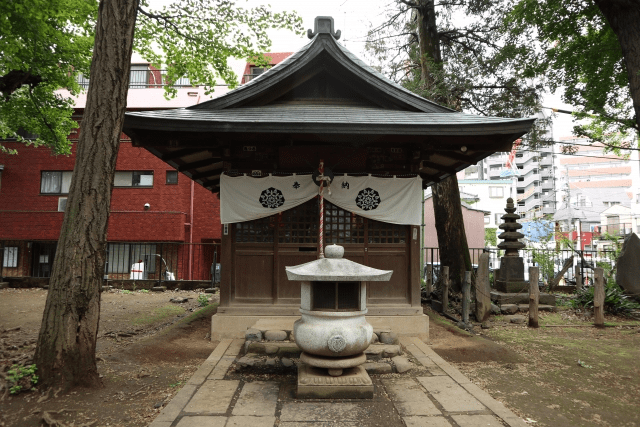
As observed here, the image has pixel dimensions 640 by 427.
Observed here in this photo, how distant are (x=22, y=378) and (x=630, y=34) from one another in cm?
1106

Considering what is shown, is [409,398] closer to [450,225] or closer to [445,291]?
[445,291]

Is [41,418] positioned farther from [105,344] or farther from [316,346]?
[105,344]

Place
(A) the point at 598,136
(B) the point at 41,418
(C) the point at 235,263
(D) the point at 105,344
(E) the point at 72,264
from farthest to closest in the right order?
(A) the point at 598,136
(C) the point at 235,263
(D) the point at 105,344
(E) the point at 72,264
(B) the point at 41,418

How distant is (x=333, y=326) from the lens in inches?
195

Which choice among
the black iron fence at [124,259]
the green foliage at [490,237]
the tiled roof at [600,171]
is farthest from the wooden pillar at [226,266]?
the tiled roof at [600,171]

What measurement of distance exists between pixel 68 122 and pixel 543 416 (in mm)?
16627

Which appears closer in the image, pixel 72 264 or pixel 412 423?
pixel 412 423

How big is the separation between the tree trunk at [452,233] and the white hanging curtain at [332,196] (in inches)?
210

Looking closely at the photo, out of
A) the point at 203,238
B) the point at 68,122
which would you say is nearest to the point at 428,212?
the point at 203,238

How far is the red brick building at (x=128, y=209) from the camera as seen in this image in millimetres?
19625

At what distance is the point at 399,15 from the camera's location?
1498cm

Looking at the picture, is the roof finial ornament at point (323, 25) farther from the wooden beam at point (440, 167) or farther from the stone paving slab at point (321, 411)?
the stone paving slab at point (321, 411)

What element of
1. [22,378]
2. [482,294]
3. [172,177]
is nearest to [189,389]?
[22,378]

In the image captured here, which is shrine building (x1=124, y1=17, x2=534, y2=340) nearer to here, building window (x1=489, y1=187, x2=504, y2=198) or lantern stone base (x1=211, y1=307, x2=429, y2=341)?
lantern stone base (x1=211, y1=307, x2=429, y2=341)
